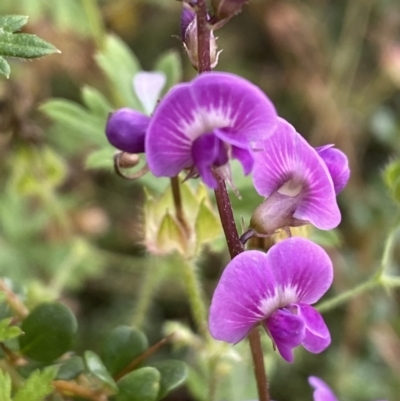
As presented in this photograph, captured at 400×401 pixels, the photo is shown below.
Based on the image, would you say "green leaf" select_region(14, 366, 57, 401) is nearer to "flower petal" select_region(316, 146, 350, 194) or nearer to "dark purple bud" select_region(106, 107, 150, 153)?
"dark purple bud" select_region(106, 107, 150, 153)

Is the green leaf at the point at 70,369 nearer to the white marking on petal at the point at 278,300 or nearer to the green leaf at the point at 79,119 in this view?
the white marking on petal at the point at 278,300

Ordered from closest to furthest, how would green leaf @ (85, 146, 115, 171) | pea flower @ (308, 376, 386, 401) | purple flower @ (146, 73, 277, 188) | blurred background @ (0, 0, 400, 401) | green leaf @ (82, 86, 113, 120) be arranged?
Answer: 1. purple flower @ (146, 73, 277, 188)
2. pea flower @ (308, 376, 386, 401)
3. green leaf @ (85, 146, 115, 171)
4. green leaf @ (82, 86, 113, 120)
5. blurred background @ (0, 0, 400, 401)

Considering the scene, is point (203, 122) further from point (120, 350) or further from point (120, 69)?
point (120, 69)

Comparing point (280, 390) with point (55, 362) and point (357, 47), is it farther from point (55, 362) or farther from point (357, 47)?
point (357, 47)

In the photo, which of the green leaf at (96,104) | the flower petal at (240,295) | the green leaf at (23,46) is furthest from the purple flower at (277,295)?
the green leaf at (96,104)

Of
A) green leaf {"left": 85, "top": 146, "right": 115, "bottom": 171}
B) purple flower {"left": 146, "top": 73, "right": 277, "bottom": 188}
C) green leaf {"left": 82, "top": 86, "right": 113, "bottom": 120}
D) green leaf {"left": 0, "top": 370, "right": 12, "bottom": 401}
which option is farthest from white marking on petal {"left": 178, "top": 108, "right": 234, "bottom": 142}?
green leaf {"left": 82, "top": 86, "right": 113, "bottom": 120}

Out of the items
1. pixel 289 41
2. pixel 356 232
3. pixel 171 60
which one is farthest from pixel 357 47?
pixel 171 60
